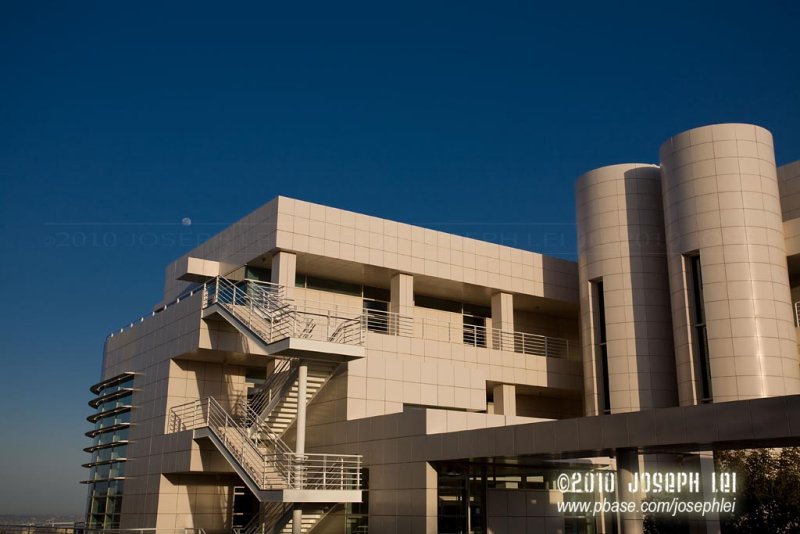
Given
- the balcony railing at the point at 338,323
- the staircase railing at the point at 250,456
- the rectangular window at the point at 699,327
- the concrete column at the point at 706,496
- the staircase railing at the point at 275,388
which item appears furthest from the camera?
the rectangular window at the point at 699,327

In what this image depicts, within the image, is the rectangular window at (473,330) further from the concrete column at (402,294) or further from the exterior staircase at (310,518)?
the exterior staircase at (310,518)

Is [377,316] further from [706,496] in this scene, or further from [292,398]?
[706,496]

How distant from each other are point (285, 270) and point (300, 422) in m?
8.73

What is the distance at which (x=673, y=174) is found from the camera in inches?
1438

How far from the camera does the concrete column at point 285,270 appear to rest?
111ft

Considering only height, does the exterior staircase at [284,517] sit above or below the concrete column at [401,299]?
below

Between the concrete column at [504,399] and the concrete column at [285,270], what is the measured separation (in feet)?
38.2

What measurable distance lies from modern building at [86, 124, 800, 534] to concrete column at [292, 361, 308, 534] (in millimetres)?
101

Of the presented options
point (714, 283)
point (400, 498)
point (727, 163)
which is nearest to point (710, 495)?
point (400, 498)

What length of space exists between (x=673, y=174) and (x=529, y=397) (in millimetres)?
14073

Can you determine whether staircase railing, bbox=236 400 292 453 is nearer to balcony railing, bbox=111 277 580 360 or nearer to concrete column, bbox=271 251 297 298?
balcony railing, bbox=111 277 580 360

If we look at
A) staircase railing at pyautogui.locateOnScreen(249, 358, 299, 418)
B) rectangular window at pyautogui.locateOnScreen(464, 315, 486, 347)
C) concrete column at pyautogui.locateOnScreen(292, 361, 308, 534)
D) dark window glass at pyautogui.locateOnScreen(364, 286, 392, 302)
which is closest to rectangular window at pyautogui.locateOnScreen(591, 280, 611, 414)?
rectangular window at pyautogui.locateOnScreen(464, 315, 486, 347)

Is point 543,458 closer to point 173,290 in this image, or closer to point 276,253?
point 276,253

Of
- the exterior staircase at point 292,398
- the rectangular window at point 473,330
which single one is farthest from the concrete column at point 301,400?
the rectangular window at point 473,330
